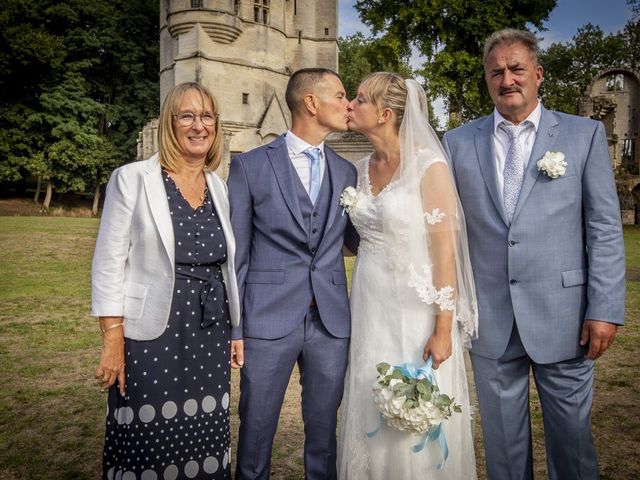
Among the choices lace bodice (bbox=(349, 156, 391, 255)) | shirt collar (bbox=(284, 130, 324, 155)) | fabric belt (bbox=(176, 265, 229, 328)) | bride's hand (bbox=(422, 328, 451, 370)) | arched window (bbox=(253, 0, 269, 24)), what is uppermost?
arched window (bbox=(253, 0, 269, 24))

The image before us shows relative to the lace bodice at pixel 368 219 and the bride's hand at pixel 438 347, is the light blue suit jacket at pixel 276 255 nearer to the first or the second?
the lace bodice at pixel 368 219

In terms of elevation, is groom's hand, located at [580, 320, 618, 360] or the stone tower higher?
the stone tower

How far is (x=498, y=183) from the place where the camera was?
141 inches

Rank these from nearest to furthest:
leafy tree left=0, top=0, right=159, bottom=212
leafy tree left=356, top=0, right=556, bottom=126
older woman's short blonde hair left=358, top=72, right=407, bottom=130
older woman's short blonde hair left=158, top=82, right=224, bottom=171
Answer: older woman's short blonde hair left=158, top=82, right=224, bottom=171 < older woman's short blonde hair left=358, top=72, right=407, bottom=130 < leafy tree left=356, top=0, right=556, bottom=126 < leafy tree left=0, top=0, right=159, bottom=212

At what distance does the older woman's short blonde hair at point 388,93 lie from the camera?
3.84 meters

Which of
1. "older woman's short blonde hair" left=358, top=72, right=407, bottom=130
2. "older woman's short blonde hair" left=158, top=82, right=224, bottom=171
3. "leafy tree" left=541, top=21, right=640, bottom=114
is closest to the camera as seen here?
"older woman's short blonde hair" left=158, top=82, right=224, bottom=171

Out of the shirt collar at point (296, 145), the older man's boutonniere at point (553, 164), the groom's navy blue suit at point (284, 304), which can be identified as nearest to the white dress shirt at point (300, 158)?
the shirt collar at point (296, 145)

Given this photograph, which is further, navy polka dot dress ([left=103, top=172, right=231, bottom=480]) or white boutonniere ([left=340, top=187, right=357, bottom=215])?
white boutonniere ([left=340, top=187, right=357, bottom=215])

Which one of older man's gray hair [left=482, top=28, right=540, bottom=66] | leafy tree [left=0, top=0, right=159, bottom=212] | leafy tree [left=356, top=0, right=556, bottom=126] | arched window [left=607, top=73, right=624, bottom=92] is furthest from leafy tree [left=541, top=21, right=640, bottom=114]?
older man's gray hair [left=482, top=28, right=540, bottom=66]

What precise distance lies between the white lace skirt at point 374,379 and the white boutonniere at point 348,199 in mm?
377

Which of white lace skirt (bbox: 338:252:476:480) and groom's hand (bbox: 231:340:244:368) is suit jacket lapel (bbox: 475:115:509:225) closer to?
white lace skirt (bbox: 338:252:476:480)

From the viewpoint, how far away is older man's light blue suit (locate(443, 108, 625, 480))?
11.3ft

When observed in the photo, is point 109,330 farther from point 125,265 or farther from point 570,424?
point 570,424

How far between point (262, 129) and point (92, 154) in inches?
435
